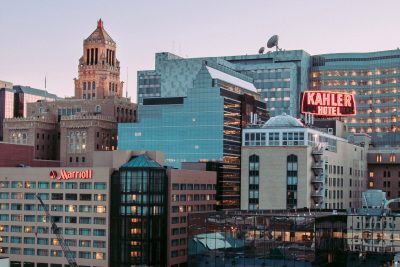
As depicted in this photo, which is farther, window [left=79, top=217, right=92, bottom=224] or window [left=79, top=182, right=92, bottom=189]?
window [left=79, top=182, right=92, bottom=189]

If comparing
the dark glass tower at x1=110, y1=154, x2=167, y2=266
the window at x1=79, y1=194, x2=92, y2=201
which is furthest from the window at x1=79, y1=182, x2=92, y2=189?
the dark glass tower at x1=110, y1=154, x2=167, y2=266

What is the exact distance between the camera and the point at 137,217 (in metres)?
196

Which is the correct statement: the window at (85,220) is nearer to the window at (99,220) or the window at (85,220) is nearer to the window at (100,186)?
the window at (99,220)

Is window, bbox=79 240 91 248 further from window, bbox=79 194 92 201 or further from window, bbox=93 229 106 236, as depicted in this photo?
window, bbox=79 194 92 201

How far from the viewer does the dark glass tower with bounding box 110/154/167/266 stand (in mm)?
194000

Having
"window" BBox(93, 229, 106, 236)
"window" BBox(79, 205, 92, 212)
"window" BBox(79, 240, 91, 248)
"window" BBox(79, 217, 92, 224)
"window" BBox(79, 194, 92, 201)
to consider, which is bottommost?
"window" BBox(79, 240, 91, 248)

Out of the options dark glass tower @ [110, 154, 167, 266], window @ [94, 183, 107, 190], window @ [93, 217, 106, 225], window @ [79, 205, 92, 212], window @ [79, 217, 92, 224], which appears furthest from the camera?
window @ [79, 205, 92, 212]

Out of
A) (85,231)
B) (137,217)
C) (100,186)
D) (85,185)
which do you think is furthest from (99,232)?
(85,185)

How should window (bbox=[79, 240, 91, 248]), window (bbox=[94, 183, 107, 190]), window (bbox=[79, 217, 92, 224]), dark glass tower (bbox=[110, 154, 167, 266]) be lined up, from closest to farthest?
dark glass tower (bbox=[110, 154, 167, 266]), window (bbox=[79, 240, 91, 248]), window (bbox=[94, 183, 107, 190]), window (bbox=[79, 217, 92, 224])

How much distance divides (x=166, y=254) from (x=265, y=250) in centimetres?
5230

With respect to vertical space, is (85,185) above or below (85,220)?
above

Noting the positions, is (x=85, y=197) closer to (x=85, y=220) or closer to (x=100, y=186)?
(x=100, y=186)

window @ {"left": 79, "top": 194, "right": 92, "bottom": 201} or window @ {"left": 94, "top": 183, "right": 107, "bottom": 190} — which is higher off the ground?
window @ {"left": 94, "top": 183, "right": 107, "bottom": 190}

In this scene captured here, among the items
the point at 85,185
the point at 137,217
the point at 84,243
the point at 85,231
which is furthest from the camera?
the point at 85,185
